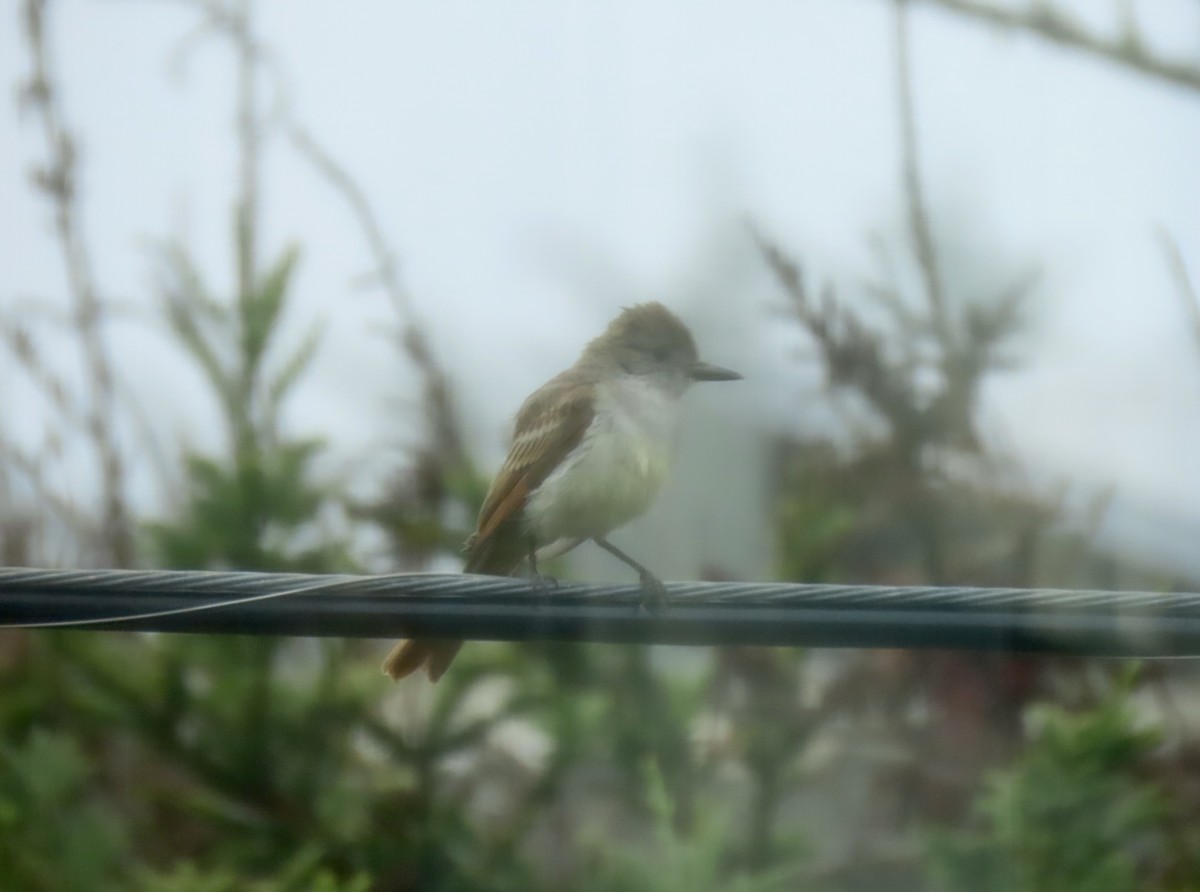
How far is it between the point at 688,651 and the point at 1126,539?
85.9 inches

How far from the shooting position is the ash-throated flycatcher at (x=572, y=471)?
4340mm

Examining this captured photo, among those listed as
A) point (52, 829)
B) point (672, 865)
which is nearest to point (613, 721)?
point (672, 865)

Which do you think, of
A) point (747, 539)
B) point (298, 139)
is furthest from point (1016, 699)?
point (298, 139)

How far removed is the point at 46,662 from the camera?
18.0 ft

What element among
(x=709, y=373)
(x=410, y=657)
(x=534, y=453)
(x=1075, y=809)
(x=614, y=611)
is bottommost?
(x=1075, y=809)

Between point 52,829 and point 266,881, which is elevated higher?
point 52,829

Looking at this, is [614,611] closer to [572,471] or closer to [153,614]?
[153,614]

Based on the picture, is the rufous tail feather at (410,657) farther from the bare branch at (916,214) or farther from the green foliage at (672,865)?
the bare branch at (916,214)

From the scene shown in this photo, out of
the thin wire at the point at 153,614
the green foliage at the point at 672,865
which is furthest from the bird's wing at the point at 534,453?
the thin wire at the point at 153,614

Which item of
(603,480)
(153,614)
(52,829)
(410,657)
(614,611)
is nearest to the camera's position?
(153,614)

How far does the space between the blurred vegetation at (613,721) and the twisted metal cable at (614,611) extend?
1.43 meters

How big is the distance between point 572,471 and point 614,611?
131cm

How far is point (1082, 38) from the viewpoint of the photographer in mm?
6035

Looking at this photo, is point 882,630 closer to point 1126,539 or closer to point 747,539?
point 747,539
